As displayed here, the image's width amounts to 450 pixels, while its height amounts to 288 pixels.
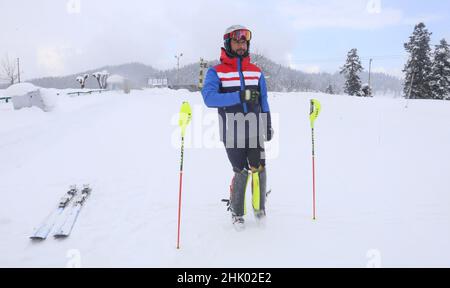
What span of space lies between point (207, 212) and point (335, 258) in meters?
2.03

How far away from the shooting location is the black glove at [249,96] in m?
3.94

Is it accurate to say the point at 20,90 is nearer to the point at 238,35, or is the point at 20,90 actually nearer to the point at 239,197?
the point at 238,35

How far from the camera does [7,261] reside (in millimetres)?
3570

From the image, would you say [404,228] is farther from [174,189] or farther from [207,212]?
[174,189]

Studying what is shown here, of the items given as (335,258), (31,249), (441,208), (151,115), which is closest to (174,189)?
(31,249)

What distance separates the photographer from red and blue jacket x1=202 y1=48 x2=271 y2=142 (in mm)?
4035

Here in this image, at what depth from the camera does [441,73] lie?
3800 cm

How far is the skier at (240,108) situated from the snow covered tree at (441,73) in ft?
137

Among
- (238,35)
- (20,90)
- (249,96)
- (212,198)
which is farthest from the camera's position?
(20,90)

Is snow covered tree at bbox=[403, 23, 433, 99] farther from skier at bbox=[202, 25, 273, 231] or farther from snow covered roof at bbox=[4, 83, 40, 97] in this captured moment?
skier at bbox=[202, 25, 273, 231]

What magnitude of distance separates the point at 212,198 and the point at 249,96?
231 centimetres

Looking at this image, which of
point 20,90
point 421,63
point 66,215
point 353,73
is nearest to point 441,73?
point 421,63

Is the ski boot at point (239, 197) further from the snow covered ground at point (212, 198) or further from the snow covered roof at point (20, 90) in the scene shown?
the snow covered roof at point (20, 90)

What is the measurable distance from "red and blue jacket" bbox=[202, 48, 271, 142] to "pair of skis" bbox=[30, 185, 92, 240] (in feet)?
7.72
